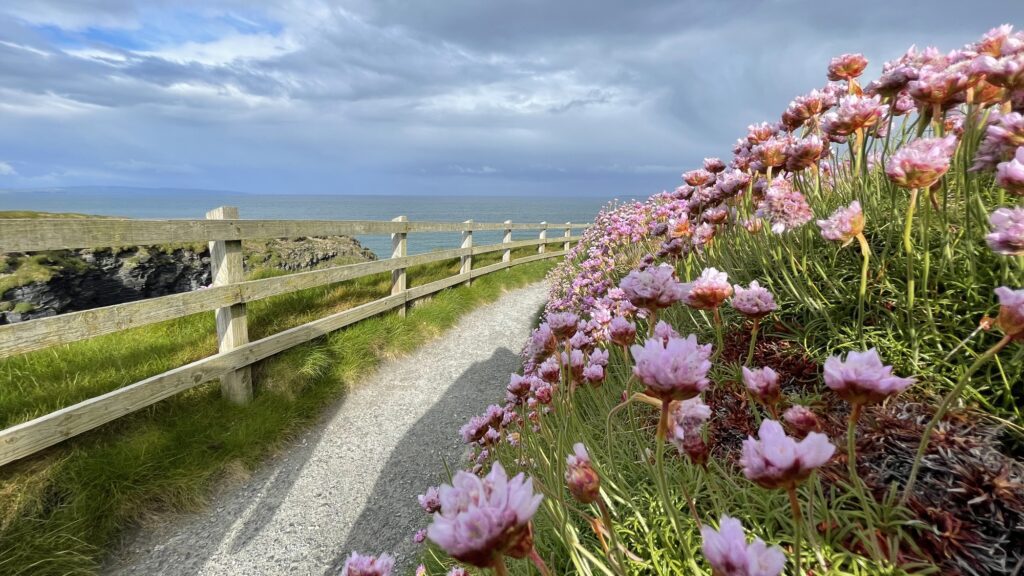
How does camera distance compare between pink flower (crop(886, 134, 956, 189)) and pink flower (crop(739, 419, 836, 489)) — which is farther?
pink flower (crop(886, 134, 956, 189))

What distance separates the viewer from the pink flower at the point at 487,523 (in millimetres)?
701

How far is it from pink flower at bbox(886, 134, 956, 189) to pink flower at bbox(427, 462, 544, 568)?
1494 millimetres

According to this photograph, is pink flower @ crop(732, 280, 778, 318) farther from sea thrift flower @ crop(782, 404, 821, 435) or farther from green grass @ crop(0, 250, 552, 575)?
green grass @ crop(0, 250, 552, 575)

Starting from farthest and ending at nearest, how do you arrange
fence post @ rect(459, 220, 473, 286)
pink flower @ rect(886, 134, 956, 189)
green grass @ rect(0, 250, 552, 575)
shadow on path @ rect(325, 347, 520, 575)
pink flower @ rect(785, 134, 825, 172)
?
fence post @ rect(459, 220, 473, 286) < shadow on path @ rect(325, 347, 520, 575) < green grass @ rect(0, 250, 552, 575) < pink flower @ rect(785, 134, 825, 172) < pink flower @ rect(886, 134, 956, 189)

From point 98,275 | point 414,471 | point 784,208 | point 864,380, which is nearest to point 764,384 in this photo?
point 864,380

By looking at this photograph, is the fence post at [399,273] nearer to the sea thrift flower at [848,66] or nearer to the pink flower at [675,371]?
the sea thrift flower at [848,66]

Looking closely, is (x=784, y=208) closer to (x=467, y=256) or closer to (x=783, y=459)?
(x=783, y=459)

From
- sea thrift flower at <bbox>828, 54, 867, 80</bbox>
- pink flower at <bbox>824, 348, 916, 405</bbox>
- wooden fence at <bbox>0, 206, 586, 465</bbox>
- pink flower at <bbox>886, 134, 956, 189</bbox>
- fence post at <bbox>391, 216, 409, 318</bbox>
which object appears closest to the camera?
pink flower at <bbox>824, 348, 916, 405</bbox>

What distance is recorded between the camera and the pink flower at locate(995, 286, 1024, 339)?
925mm

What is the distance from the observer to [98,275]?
21.9ft

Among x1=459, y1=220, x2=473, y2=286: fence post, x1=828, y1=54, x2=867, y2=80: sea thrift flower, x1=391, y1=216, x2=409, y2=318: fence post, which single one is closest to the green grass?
x1=391, y1=216, x2=409, y2=318: fence post

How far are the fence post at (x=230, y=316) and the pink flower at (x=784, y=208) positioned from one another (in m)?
4.22

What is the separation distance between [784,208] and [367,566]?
2.08 m

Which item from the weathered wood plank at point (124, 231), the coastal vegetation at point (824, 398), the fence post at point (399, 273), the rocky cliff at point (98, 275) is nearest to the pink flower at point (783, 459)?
the coastal vegetation at point (824, 398)
